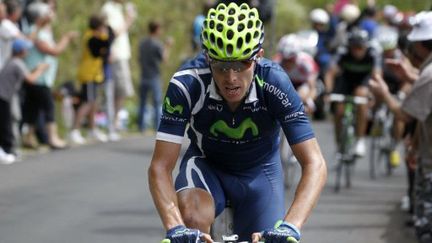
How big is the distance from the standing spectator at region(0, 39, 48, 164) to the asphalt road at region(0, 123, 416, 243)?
26cm

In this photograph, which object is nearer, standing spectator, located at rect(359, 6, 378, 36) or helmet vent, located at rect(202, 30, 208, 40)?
helmet vent, located at rect(202, 30, 208, 40)

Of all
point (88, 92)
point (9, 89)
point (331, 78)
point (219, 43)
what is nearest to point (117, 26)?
point (88, 92)

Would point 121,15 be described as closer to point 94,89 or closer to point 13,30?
point 94,89

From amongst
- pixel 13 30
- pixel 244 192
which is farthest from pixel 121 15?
pixel 244 192

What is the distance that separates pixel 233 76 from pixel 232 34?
21 cm

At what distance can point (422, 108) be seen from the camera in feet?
30.0

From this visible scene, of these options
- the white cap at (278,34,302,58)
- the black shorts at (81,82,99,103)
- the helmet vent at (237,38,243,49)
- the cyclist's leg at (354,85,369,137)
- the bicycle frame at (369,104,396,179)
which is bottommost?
the bicycle frame at (369,104,396,179)

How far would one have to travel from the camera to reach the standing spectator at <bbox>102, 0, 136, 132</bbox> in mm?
20547

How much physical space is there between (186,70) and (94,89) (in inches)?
513

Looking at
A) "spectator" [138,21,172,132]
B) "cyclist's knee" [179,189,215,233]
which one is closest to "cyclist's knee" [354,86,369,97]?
"spectator" [138,21,172,132]

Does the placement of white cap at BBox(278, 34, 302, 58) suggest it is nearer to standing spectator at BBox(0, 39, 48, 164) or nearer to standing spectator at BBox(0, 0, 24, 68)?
standing spectator at BBox(0, 39, 48, 164)

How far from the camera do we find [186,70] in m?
6.57

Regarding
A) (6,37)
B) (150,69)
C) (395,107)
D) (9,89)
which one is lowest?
(150,69)

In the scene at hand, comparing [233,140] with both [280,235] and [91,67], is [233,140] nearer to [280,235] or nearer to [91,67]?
[280,235]
